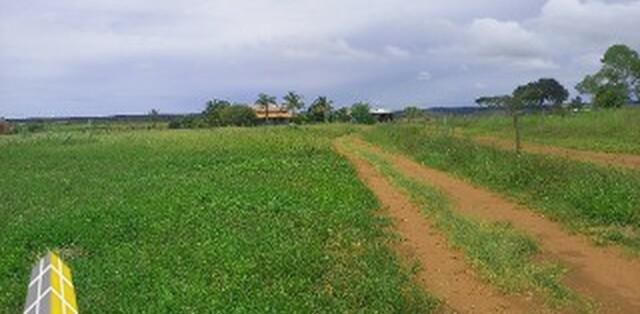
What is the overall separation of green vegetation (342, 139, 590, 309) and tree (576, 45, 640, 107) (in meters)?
43.7

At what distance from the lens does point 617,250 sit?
11156 millimetres

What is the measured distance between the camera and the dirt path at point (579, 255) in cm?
911

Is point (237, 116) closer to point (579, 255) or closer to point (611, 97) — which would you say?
point (611, 97)

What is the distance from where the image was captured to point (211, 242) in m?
11.9

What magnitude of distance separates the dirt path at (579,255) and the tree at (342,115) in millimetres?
64703

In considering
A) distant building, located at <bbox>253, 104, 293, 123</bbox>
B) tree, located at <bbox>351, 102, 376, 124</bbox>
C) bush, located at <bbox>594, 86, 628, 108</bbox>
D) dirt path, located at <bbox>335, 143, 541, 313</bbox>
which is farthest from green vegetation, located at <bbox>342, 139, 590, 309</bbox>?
distant building, located at <bbox>253, 104, 293, 123</bbox>

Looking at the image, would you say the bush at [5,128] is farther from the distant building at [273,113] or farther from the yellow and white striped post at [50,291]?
the yellow and white striped post at [50,291]

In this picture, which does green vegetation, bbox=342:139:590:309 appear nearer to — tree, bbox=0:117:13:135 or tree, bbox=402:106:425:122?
tree, bbox=402:106:425:122

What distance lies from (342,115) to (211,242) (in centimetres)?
7278

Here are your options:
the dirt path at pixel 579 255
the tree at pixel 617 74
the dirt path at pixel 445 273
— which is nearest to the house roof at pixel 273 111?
the tree at pixel 617 74

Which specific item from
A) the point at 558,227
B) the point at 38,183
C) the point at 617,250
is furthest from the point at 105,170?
the point at 617,250

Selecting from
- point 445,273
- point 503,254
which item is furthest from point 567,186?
point 445,273

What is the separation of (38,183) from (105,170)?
4.07 meters

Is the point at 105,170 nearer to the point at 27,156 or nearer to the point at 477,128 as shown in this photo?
the point at 27,156
